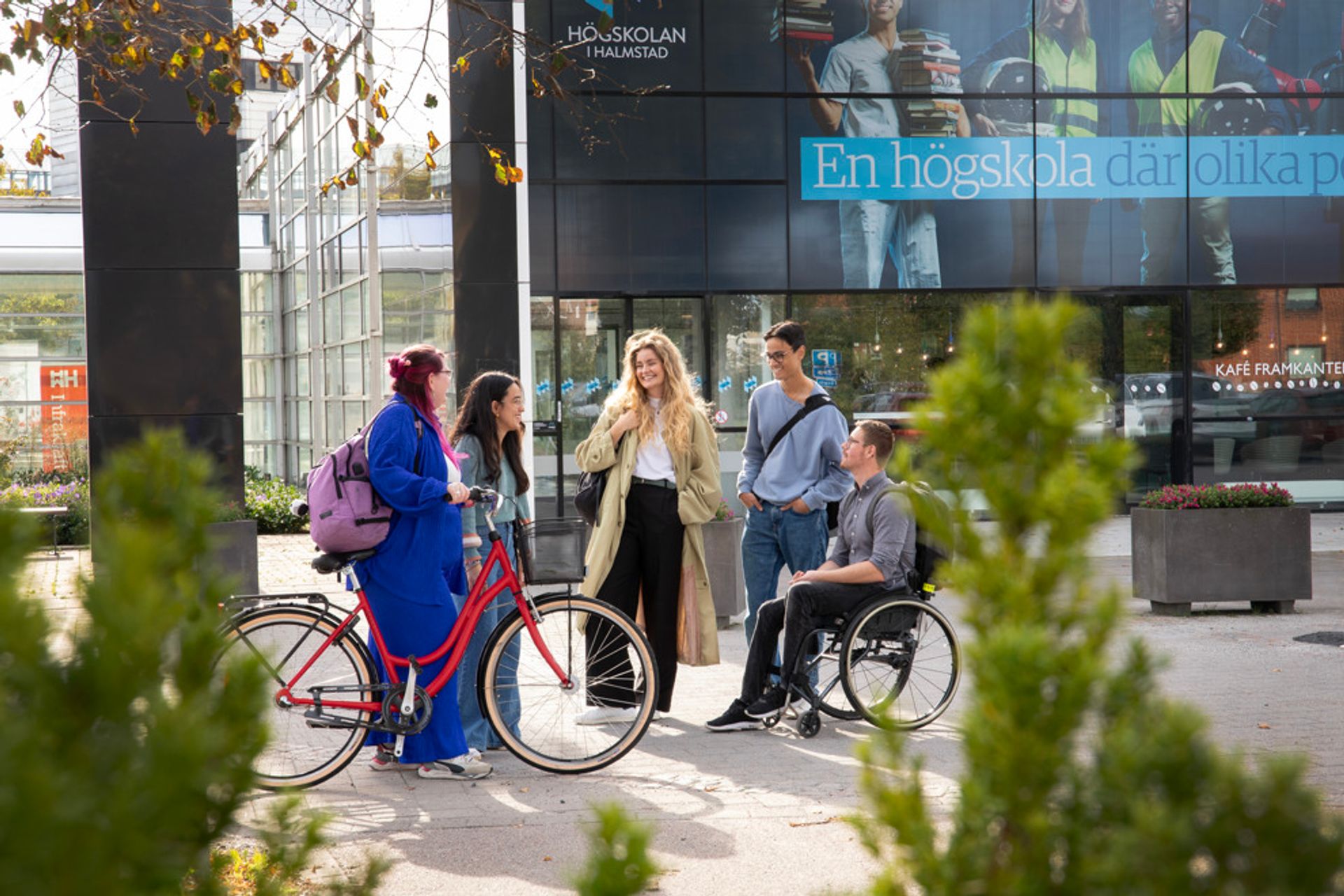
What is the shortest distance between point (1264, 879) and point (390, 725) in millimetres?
5188

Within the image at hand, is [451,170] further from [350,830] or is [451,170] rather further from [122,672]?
[122,672]

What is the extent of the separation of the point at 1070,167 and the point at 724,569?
→ 978 cm

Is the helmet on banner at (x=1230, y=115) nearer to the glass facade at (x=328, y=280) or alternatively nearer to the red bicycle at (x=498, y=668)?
the glass facade at (x=328, y=280)

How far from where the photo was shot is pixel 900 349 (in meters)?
18.0

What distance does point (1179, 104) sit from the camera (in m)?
18.3

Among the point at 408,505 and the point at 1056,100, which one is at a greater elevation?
the point at 1056,100

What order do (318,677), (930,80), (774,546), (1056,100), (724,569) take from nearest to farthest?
(318,677), (774,546), (724,569), (930,80), (1056,100)

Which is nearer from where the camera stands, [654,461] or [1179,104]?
[654,461]

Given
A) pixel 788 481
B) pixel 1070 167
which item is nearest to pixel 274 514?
pixel 1070 167

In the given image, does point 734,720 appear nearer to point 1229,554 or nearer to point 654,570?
point 654,570

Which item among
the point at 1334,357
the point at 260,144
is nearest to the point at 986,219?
the point at 1334,357

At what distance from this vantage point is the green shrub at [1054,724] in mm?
1116

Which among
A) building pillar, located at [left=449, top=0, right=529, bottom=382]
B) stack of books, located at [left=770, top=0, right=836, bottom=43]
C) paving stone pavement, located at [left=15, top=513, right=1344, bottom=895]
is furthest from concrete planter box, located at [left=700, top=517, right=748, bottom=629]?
stack of books, located at [left=770, top=0, right=836, bottom=43]

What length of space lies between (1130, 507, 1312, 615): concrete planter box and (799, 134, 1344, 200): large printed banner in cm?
804
